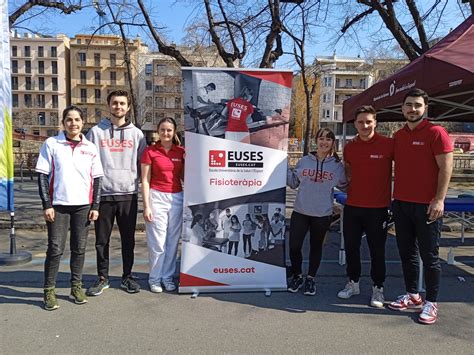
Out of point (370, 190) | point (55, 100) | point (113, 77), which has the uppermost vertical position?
point (113, 77)

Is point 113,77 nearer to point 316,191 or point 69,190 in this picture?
point 69,190

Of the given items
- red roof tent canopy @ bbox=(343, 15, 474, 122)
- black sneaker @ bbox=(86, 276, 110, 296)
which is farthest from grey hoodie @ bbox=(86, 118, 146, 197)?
red roof tent canopy @ bbox=(343, 15, 474, 122)

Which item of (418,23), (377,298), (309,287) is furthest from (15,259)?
(418,23)

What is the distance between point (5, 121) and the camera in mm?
4898

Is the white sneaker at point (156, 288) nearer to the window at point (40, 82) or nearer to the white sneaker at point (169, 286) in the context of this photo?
the white sneaker at point (169, 286)

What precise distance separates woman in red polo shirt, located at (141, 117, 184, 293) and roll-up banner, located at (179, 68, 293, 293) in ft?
0.47

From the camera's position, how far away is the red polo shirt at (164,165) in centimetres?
402

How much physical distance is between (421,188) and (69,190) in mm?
3291

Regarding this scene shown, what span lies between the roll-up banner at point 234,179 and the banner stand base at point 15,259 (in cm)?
250

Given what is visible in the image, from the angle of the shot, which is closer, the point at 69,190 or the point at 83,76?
the point at 69,190

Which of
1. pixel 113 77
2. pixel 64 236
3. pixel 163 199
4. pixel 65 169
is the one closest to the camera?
pixel 65 169

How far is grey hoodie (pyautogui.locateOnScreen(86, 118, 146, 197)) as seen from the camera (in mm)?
3939

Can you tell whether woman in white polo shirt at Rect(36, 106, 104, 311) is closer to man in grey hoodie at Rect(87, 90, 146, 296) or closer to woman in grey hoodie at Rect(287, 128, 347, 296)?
man in grey hoodie at Rect(87, 90, 146, 296)

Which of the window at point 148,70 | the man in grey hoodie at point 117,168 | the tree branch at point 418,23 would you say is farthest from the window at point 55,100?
the man in grey hoodie at point 117,168
